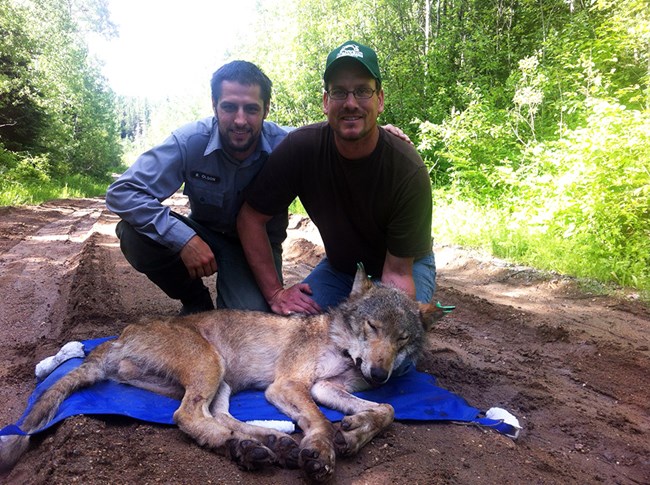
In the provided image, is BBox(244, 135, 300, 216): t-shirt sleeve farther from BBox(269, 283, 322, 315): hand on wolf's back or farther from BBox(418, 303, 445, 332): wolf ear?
BBox(418, 303, 445, 332): wolf ear

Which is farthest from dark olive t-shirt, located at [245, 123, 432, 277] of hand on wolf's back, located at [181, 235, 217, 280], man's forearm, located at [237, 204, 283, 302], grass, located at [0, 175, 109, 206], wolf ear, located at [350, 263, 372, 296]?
grass, located at [0, 175, 109, 206]

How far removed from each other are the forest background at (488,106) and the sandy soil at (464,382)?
1.69m

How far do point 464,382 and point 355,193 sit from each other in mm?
2149

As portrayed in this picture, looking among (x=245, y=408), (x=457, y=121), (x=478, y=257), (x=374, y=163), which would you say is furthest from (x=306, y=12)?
(x=245, y=408)

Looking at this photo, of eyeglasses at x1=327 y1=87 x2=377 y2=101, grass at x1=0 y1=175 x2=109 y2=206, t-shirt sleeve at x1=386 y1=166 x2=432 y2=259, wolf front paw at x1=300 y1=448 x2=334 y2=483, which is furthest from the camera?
grass at x1=0 y1=175 x2=109 y2=206

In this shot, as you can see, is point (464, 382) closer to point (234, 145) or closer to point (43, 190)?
point (234, 145)

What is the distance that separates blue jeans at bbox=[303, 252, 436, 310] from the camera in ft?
15.0

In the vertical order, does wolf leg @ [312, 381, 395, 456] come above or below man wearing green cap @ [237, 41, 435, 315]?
below

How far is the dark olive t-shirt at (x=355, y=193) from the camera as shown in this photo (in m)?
4.14

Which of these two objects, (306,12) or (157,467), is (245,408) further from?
(306,12)

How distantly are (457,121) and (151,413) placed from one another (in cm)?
1240

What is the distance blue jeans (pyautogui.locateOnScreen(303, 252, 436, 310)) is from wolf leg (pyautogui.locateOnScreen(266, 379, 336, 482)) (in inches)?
52.9

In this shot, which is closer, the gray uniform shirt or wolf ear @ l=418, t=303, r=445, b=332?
wolf ear @ l=418, t=303, r=445, b=332

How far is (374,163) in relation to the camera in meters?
4.16
